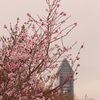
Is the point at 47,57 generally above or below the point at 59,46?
below

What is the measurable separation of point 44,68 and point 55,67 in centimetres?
104

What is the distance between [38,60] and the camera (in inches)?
309

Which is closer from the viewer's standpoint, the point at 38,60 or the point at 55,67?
the point at 38,60

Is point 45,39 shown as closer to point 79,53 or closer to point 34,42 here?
point 34,42

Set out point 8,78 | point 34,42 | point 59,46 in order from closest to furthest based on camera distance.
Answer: point 8,78
point 34,42
point 59,46

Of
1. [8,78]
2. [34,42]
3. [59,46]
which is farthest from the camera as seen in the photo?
[59,46]

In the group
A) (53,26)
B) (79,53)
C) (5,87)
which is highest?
(53,26)

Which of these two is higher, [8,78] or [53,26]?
[53,26]

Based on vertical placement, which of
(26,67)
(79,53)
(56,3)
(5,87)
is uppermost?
(56,3)

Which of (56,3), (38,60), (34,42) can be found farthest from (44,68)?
(56,3)

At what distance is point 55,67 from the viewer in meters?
9.09

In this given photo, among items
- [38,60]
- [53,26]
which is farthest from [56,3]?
[38,60]

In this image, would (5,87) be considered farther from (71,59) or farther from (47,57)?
(71,59)

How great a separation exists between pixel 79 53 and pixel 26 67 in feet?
6.04
